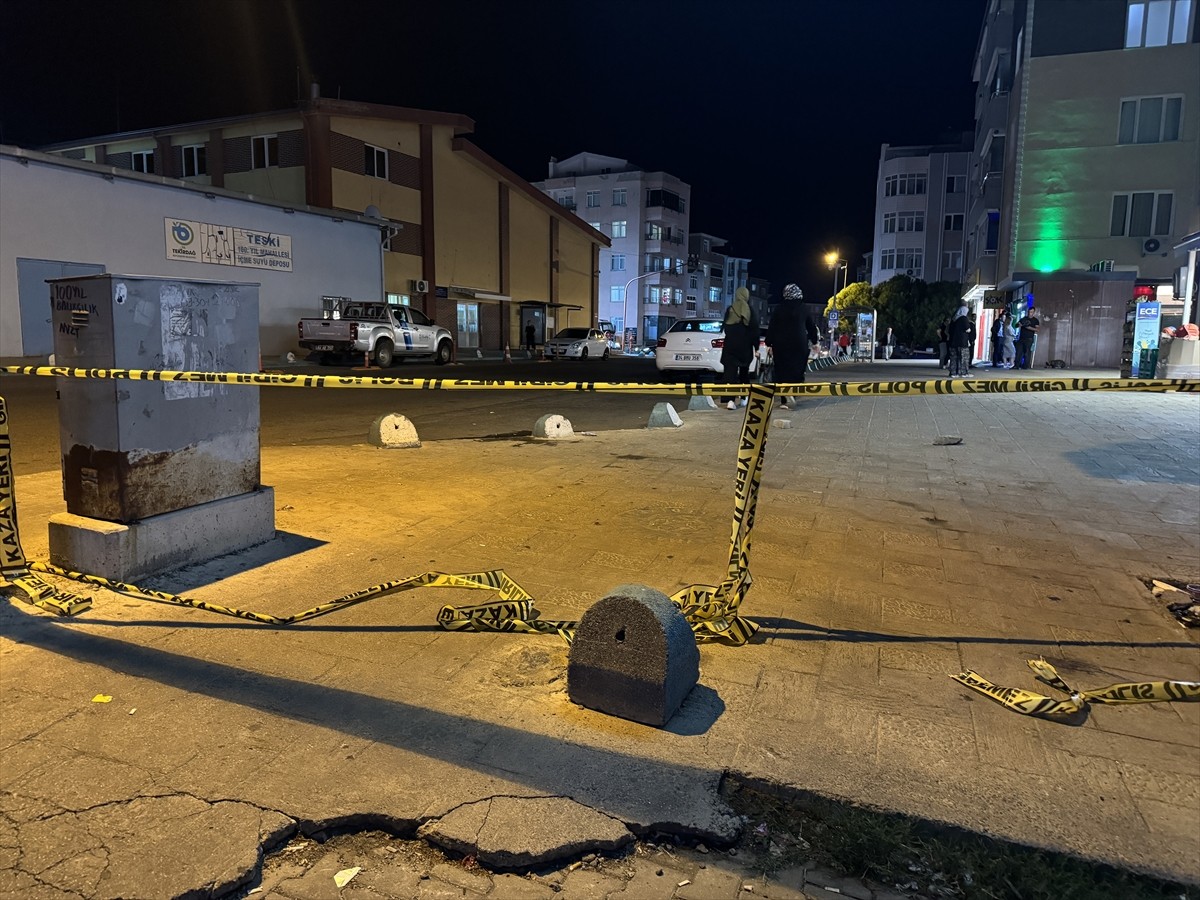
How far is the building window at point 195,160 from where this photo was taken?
34188 mm

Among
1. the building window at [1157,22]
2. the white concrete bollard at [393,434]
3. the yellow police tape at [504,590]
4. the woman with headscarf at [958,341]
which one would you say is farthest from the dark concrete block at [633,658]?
the building window at [1157,22]

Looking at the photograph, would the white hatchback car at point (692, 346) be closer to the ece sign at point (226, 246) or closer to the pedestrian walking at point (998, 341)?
the pedestrian walking at point (998, 341)

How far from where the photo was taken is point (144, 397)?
4.38m

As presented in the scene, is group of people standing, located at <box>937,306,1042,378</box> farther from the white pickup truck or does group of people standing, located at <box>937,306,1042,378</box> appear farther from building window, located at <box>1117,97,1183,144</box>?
the white pickup truck

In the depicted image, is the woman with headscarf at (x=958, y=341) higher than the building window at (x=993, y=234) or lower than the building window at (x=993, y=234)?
lower

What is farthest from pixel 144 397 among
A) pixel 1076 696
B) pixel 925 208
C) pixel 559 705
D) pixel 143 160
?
pixel 925 208

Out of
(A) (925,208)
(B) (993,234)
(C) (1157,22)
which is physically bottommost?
(B) (993,234)

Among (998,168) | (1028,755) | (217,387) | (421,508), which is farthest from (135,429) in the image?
(998,168)

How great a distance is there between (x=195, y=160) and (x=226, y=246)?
1206cm

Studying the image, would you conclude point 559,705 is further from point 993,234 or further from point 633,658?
point 993,234

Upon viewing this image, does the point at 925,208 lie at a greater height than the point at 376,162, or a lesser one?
greater

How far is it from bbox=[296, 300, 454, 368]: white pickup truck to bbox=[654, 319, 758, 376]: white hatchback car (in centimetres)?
1027

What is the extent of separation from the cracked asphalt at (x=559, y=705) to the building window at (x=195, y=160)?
33043 millimetres

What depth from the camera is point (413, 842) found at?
244 centimetres
